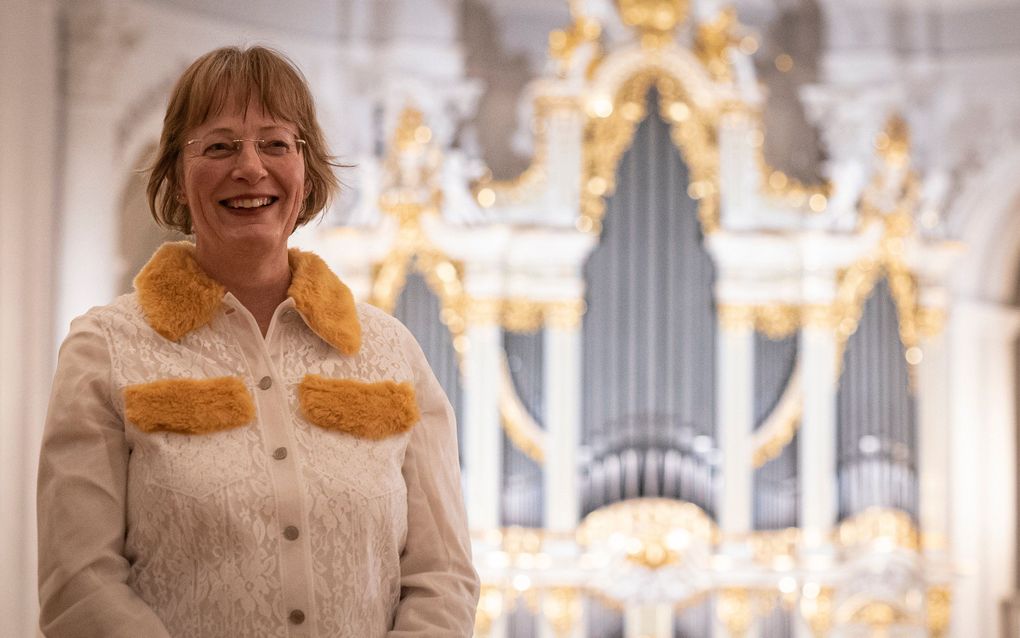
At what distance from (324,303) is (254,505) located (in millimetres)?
242

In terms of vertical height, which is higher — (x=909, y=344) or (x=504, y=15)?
(x=504, y=15)

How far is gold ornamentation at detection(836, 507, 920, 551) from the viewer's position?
19.5ft

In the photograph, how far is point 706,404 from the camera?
19.7 feet

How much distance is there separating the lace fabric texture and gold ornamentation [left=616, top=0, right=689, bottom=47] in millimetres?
4739

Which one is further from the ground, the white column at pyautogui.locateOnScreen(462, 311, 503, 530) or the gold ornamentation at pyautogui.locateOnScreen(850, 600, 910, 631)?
the white column at pyautogui.locateOnScreen(462, 311, 503, 530)

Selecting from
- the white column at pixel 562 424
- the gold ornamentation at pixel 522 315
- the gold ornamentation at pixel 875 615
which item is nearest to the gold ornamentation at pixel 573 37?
the gold ornamentation at pixel 522 315

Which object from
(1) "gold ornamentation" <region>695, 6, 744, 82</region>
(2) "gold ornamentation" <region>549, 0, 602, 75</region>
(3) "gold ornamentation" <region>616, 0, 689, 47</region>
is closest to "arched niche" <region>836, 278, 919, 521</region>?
(1) "gold ornamentation" <region>695, 6, 744, 82</region>

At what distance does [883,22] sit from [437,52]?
2059 mm

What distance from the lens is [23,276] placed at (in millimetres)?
4383

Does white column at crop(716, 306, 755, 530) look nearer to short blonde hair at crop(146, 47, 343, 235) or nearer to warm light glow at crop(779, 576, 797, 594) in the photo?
warm light glow at crop(779, 576, 797, 594)

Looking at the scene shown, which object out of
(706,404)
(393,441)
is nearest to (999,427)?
(706,404)

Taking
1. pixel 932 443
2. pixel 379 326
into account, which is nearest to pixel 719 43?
pixel 932 443

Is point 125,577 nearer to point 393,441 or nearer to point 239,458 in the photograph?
point 239,458

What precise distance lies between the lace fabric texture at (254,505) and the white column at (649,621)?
4.53 m
